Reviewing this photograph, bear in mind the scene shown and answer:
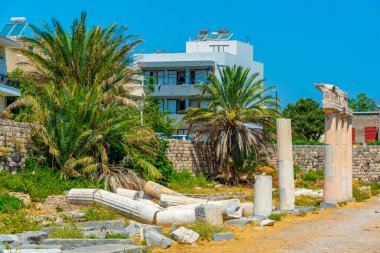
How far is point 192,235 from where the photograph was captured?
1752 centimetres

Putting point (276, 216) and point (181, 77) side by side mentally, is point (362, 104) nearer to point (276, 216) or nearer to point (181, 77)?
point (181, 77)

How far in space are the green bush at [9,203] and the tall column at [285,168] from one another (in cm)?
862

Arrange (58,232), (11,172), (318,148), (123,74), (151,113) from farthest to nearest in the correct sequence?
(151,113)
(318,148)
(123,74)
(11,172)
(58,232)

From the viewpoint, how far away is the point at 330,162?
1106 inches

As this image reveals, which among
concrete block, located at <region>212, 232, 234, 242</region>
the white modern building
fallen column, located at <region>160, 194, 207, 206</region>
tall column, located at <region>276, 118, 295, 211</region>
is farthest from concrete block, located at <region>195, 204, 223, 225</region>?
the white modern building

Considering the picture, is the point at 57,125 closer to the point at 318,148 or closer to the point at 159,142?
the point at 159,142

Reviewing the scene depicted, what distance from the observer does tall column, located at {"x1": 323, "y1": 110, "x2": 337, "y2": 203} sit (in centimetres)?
2778

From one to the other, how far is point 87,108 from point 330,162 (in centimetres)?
987

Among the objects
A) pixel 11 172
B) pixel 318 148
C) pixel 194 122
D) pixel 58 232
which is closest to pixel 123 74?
pixel 194 122

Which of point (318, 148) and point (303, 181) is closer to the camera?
point (303, 181)

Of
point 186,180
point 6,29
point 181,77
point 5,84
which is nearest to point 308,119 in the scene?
point 181,77

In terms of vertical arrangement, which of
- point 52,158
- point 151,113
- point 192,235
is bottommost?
point 192,235

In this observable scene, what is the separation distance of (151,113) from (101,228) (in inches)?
1405

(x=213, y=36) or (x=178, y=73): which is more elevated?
(x=213, y=36)
